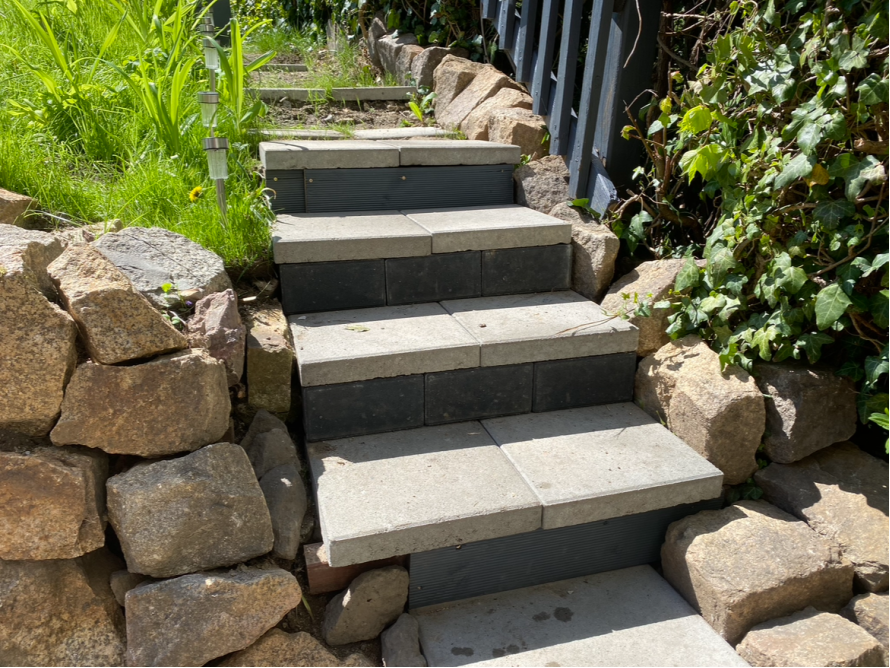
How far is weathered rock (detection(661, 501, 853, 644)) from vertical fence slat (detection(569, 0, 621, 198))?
5.19ft

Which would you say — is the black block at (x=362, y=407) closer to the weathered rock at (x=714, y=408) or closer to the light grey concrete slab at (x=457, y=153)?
the weathered rock at (x=714, y=408)

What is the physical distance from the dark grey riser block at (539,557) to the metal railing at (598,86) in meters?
1.36

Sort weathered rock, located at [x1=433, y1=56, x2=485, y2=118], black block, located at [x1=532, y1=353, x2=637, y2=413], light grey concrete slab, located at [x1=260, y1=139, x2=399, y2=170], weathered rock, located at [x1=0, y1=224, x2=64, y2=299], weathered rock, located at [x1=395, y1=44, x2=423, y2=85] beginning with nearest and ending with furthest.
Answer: weathered rock, located at [x1=0, y1=224, x2=64, y2=299]
black block, located at [x1=532, y1=353, x2=637, y2=413]
light grey concrete slab, located at [x1=260, y1=139, x2=399, y2=170]
weathered rock, located at [x1=433, y1=56, x2=485, y2=118]
weathered rock, located at [x1=395, y1=44, x2=423, y2=85]

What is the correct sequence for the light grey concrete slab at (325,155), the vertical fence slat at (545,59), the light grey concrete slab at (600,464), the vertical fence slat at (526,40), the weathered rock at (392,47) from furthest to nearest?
the weathered rock at (392,47)
the vertical fence slat at (526,40)
the vertical fence slat at (545,59)
the light grey concrete slab at (325,155)
the light grey concrete slab at (600,464)

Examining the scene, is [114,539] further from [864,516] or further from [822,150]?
[822,150]

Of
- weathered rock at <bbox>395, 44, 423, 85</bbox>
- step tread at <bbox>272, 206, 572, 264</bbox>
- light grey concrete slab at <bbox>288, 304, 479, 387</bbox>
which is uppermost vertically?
weathered rock at <bbox>395, 44, 423, 85</bbox>

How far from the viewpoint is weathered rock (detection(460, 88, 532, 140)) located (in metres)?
3.73

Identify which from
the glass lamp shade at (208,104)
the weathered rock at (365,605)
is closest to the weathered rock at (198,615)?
the weathered rock at (365,605)

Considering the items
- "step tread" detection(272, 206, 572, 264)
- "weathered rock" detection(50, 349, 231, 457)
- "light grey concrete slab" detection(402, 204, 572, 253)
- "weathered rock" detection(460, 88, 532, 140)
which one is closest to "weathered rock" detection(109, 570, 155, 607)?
"weathered rock" detection(50, 349, 231, 457)

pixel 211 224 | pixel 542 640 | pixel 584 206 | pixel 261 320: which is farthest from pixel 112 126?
Result: pixel 542 640

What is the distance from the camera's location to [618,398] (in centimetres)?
278

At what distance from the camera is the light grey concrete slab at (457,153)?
3289 mm

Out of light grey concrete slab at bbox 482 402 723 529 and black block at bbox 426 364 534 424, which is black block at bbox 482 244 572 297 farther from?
light grey concrete slab at bbox 482 402 723 529

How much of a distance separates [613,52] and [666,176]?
57cm
